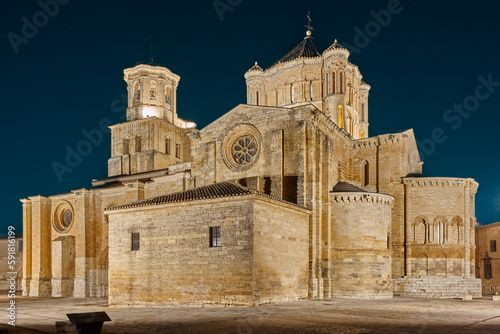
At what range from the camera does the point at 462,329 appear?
37.2ft

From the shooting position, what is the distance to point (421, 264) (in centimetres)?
2578

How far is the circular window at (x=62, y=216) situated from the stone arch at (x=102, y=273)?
12.9ft

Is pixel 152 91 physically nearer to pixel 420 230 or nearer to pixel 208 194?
pixel 208 194

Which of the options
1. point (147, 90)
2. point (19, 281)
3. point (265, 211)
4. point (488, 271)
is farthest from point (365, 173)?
point (19, 281)

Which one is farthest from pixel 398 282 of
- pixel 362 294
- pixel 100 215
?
pixel 100 215

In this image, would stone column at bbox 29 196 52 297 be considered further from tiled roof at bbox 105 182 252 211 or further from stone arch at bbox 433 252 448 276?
stone arch at bbox 433 252 448 276

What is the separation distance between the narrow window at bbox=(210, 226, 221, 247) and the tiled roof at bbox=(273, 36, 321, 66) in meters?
17.8

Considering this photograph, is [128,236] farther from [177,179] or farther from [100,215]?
[100,215]

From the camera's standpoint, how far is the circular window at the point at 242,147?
947 inches

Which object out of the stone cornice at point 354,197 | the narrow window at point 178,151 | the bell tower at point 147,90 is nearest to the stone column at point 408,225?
the stone cornice at point 354,197

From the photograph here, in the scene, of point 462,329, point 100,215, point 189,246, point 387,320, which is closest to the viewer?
point 462,329

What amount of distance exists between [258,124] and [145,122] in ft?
47.6

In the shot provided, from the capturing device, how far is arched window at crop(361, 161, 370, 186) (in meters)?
27.6

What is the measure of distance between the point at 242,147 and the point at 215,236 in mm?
7418
